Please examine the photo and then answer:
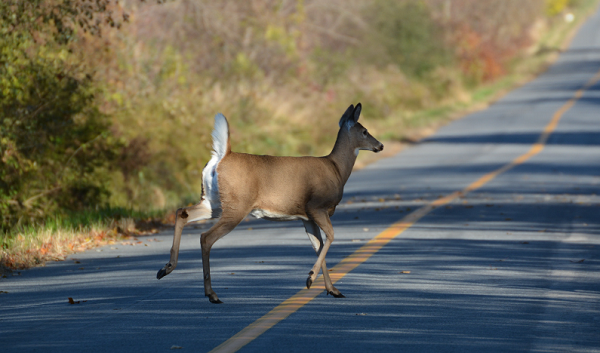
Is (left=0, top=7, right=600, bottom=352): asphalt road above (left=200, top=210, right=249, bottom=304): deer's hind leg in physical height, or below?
below

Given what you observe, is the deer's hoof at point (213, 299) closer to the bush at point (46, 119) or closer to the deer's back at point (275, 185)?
the deer's back at point (275, 185)

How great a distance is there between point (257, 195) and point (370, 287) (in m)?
1.50

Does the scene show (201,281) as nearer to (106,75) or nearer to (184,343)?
(184,343)

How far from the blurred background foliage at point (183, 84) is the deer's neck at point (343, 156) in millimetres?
5960

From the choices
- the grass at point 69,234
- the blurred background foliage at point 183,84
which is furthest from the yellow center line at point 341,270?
the blurred background foliage at point 183,84

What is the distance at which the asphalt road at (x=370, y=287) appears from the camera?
7273 millimetres

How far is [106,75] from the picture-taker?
20.9m

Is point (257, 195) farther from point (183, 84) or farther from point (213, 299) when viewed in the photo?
point (183, 84)

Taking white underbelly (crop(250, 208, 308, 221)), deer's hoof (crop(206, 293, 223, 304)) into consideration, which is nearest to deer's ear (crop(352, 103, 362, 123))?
white underbelly (crop(250, 208, 308, 221))

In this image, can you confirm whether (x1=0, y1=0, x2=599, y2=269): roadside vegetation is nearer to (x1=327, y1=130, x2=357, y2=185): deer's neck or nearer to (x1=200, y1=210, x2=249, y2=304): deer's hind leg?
(x1=200, y1=210, x2=249, y2=304): deer's hind leg

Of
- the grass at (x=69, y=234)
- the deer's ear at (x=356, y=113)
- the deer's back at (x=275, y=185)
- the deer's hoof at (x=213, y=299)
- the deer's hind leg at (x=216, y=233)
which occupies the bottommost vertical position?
the grass at (x=69, y=234)

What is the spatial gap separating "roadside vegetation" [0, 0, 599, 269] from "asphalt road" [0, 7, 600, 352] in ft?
6.85

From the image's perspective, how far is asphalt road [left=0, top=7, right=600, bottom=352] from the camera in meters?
7.27

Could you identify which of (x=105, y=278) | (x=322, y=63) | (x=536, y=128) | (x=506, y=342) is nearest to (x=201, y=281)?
(x=105, y=278)
